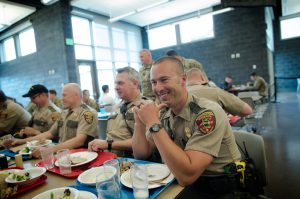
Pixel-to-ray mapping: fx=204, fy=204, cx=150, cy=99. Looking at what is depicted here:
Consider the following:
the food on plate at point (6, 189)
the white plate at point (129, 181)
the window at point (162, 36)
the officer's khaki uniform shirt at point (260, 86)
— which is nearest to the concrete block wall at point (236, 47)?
the window at point (162, 36)

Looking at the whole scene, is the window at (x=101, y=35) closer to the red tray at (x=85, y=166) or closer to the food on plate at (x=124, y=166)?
the red tray at (x=85, y=166)

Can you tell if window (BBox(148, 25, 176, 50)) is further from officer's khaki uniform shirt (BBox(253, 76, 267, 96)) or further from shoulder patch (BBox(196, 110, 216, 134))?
shoulder patch (BBox(196, 110, 216, 134))

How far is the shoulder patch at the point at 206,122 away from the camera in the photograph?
1138 mm

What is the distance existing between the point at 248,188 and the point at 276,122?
476 centimetres

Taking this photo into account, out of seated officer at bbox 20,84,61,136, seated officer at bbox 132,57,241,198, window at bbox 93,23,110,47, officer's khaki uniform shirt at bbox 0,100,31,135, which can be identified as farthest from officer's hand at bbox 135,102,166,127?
window at bbox 93,23,110,47

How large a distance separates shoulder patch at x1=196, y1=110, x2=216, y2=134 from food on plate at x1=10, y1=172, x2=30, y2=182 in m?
1.06

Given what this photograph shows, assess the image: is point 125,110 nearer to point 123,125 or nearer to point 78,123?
point 123,125

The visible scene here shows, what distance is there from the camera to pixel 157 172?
3.89 ft

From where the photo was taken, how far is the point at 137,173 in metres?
0.98

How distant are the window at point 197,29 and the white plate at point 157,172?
8.84m

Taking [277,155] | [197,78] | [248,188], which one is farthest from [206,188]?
[277,155]

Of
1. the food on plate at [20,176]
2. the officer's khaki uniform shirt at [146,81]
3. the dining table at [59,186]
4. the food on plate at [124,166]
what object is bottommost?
the dining table at [59,186]

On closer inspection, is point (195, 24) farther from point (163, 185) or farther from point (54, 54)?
point (163, 185)

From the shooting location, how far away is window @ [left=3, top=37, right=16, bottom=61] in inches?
336
